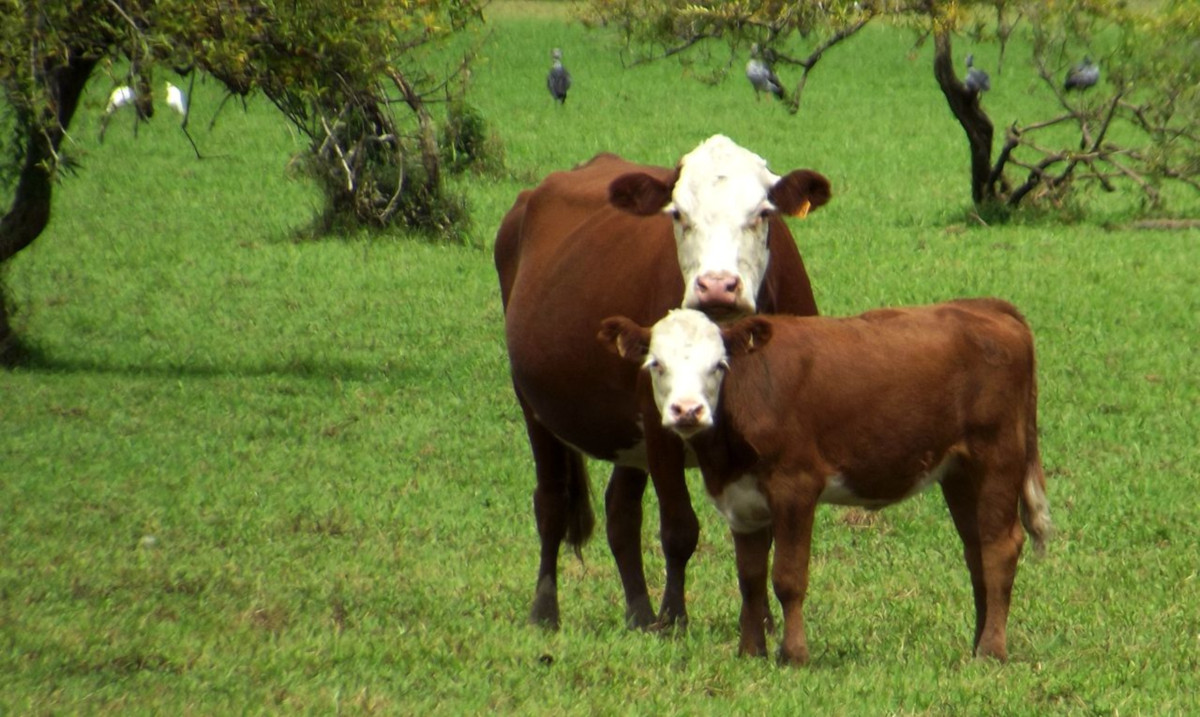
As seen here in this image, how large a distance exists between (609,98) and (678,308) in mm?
27216

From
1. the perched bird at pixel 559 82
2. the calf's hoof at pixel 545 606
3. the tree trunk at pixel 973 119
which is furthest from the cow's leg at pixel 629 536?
the perched bird at pixel 559 82

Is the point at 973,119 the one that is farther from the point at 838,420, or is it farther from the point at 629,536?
the point at 838,420

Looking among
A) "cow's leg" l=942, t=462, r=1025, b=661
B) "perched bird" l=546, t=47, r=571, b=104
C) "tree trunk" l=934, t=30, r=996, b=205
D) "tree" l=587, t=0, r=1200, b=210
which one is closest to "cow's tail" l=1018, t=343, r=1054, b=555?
"cow's leg" l=942, t=462, r=1025, b=661

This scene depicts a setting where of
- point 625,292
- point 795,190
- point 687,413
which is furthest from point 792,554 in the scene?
point 625,292

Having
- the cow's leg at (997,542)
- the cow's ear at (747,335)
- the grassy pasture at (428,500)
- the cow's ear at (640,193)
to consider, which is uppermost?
the cow's ear at (640,193)

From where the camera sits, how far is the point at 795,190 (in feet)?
21.9

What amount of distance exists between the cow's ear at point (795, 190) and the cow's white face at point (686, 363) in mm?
813

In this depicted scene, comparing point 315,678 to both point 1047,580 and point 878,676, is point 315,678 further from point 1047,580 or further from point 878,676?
point 1047,580

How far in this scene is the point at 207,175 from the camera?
2556cm

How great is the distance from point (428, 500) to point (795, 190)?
402 centimetres

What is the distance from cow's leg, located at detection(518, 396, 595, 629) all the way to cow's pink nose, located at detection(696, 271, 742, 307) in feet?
6.64

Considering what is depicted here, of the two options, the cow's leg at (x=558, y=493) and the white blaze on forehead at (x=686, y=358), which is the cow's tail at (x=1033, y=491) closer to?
the white blaze on forehead at (x=686, y=358)

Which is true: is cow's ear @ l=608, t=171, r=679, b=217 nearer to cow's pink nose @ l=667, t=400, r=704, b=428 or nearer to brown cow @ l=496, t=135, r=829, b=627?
brown cow @ l=496, t=135, r=829, b=627

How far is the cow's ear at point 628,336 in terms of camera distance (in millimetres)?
6062
